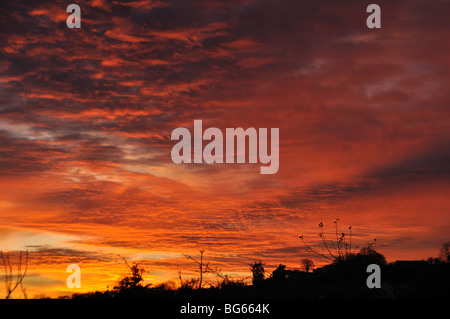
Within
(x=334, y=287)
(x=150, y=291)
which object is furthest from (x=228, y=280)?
(x=334, y=287)

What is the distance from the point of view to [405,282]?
16516 millimetres
